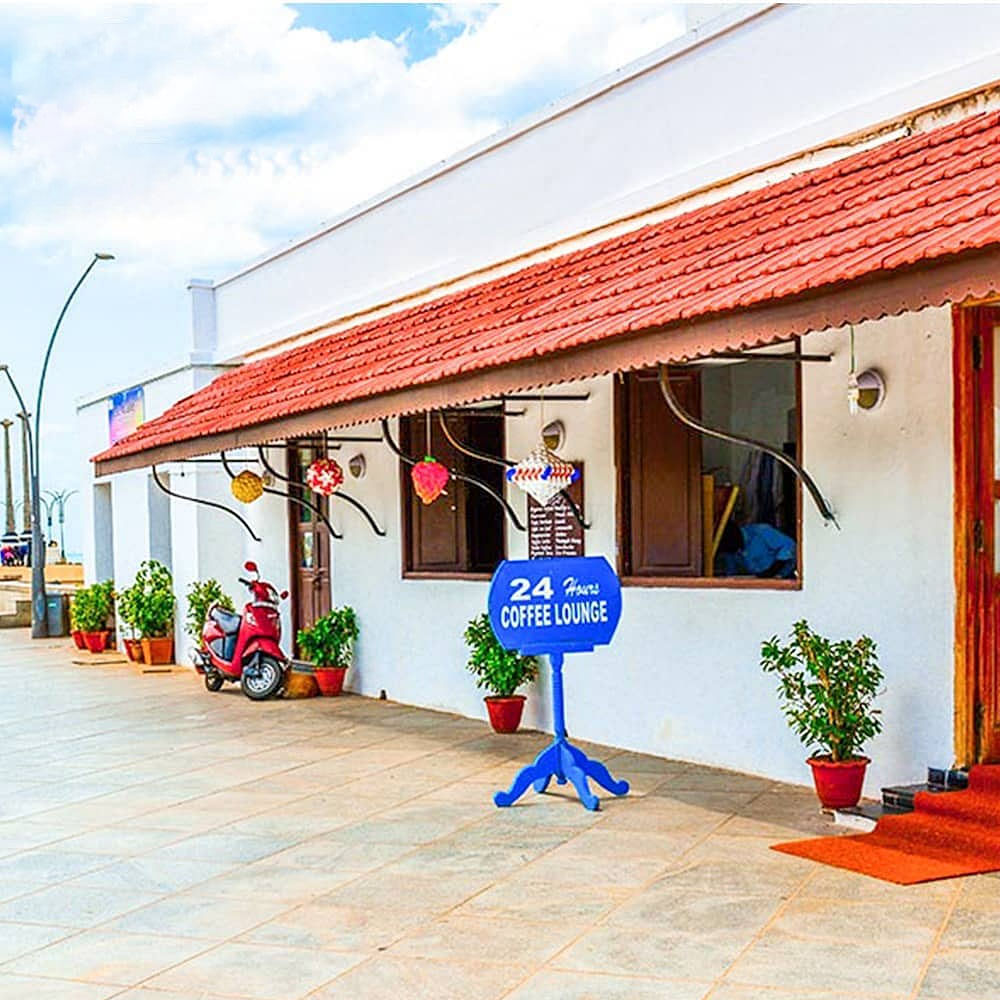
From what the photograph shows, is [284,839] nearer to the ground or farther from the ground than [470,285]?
nearer to the ground

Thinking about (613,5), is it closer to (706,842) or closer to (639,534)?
(639,534)

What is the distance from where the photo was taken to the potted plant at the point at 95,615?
18109 millimetres

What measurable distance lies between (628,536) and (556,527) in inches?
29.4

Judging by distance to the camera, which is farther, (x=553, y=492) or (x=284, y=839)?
(x=553, y=492)

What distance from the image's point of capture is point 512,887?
5906 mm

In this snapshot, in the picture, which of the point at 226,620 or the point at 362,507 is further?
the point at 226,620

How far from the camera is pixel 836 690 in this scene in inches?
268

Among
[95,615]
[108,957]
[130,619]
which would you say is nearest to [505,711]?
[108,957]

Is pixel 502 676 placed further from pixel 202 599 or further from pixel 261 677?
pixel 202 599

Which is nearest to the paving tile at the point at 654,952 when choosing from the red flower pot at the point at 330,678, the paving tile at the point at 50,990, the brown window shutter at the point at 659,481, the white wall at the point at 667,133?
the paving tile at the point at 50,990

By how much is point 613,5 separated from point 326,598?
19.2 ft

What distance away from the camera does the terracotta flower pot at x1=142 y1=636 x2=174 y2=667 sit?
53.4 ft

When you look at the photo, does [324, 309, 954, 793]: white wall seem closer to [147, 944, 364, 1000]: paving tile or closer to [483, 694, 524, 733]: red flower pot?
[483, 694, 524, 733]: red flower pot

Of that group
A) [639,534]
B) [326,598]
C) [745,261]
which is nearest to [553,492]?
[639,534]
